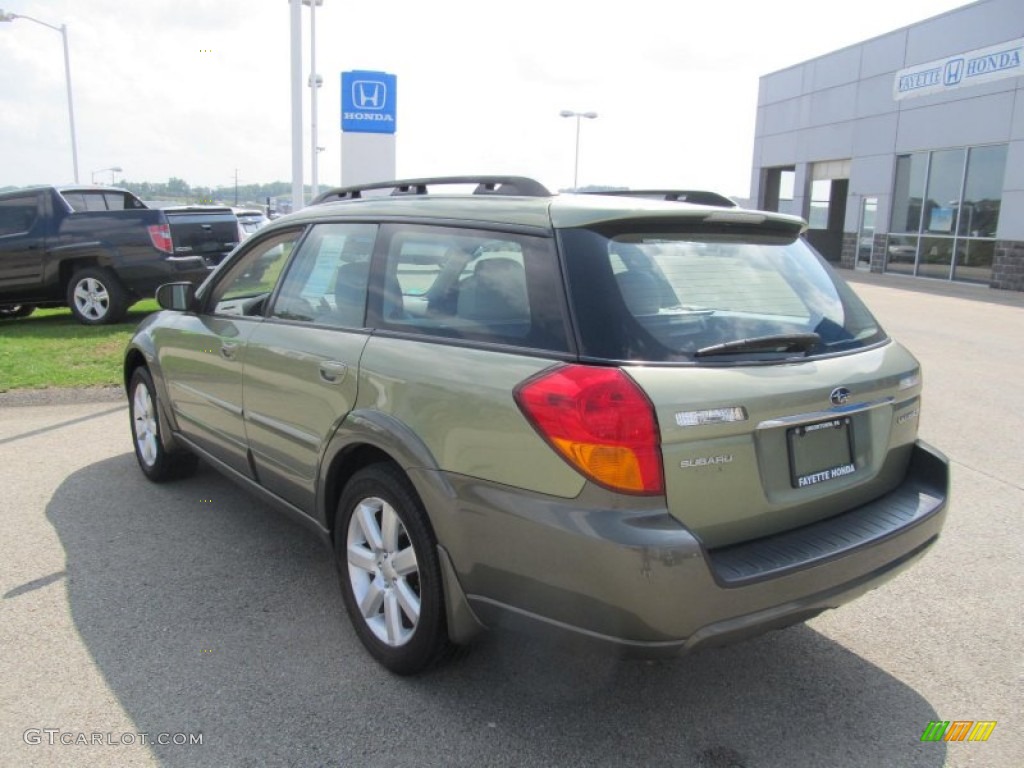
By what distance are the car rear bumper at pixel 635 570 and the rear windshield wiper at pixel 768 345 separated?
0.57 m

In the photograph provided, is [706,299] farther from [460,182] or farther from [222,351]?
[222,351]

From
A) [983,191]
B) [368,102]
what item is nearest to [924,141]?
[983,191]

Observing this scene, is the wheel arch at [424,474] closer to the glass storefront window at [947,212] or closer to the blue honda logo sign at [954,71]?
the glass storefront window at [947,212]

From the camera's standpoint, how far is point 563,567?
235cm

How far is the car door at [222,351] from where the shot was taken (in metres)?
4.00

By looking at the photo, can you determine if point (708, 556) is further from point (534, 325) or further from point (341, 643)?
point (341, 643)

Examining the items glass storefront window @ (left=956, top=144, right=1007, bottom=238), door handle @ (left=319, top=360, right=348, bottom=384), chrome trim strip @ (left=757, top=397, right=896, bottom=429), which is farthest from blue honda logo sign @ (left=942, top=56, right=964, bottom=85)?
door handle @ (left=319, top=360, right=348, bottom=384)

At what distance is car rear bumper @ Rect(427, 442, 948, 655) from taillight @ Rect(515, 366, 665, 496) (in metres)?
0.08

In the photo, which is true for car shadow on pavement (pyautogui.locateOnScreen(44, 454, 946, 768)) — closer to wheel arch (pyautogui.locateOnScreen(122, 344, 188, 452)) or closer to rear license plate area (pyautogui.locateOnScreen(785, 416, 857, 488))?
rear license plate area (pyautogui.locateOnScreen(785, 416, 857, 488))

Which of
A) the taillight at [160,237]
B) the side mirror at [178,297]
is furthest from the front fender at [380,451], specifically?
the taillight at [160,237]

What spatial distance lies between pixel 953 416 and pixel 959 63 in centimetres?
1785

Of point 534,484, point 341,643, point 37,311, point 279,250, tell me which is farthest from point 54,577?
point 37,311

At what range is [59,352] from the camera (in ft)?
29.5

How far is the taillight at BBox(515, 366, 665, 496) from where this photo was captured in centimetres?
230
